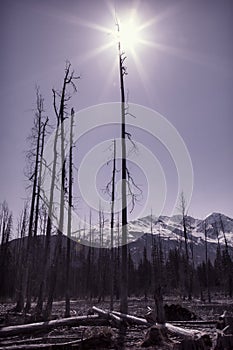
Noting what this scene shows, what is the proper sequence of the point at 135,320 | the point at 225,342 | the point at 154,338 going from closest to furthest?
the point at 225,342 < the point at 154,338 < the point at 135,320

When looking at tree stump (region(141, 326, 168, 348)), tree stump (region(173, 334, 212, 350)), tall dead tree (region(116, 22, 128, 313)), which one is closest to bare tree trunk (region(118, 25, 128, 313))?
tall dead tree (region(116, 22, 128, 313))

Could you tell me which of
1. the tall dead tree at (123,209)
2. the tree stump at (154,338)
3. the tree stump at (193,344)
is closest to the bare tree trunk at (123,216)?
the tall dead tree at (123,209)

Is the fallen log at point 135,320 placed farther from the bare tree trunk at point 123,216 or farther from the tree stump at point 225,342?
the tree stump at point 225,342

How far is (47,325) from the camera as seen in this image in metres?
10.7

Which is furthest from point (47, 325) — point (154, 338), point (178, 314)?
point (178, 314)

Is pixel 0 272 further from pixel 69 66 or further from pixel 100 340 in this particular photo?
pixel 100 340

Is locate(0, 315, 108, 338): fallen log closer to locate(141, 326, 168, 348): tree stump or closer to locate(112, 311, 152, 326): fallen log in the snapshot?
locate(112, 311, 152, 326): fallen log

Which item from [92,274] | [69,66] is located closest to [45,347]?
[69,66]

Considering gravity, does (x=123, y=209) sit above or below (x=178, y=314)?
above

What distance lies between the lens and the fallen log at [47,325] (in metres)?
9.48

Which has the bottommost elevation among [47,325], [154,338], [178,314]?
[178,314]

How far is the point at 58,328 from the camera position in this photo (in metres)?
11.4

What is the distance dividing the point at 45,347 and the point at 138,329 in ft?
14.9

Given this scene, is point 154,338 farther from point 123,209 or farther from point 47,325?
point 123,209
